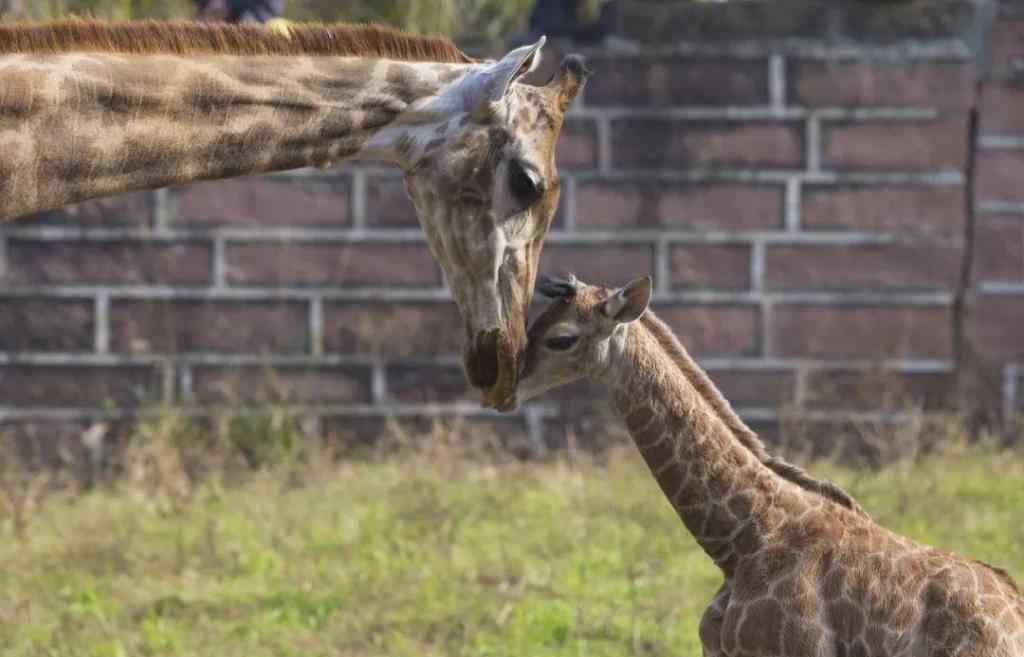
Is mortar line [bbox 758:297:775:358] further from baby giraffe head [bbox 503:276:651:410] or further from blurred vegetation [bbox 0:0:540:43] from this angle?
baby giraffe head [bbox 503:276:651:410]

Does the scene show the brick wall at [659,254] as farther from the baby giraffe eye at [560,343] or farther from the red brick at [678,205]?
the baby giraffe eye at [560,343]

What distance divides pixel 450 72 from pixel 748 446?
1363 mm

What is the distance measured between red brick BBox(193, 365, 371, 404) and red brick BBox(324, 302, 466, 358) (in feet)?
0.45

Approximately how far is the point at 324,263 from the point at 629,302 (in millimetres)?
4534

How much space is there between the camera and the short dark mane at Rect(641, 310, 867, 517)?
546 cm

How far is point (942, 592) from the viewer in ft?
16.4

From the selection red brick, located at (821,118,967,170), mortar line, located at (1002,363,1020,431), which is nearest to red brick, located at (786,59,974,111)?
red brick, located at (821,118,967,170)

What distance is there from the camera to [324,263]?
9766 mm

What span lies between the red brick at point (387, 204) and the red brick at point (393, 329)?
0.41m

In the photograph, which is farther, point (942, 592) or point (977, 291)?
point (977, 291)

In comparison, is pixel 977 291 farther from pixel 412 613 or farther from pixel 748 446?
pixel 748 446

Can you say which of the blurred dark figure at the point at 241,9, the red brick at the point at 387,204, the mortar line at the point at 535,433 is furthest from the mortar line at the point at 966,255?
the blurred dark figure at the point at 241,9

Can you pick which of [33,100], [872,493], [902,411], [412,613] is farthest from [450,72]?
[902,411]

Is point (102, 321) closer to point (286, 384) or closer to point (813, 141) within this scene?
point (286, 384)
